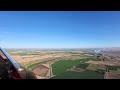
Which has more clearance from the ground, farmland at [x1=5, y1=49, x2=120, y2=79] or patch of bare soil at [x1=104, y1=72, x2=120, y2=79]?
farmland at [x1=5, y1=49, x2=120, y2=79]

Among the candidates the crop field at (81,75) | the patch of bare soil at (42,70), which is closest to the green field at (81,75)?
the crop field at (81,75)

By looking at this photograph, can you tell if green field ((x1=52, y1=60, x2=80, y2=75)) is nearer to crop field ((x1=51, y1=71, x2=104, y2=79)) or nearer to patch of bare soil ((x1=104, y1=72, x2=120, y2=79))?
crop field ((x1=51, y1=71, x2=104, y2=79))

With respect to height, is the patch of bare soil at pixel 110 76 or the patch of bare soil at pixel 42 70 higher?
the patch of bare soil at pixel 42 70

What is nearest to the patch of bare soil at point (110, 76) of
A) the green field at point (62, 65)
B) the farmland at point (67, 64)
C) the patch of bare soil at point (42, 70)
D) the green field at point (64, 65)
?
the farmland at point (67, 64)

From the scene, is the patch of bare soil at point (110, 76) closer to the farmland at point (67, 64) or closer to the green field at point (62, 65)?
the farmland at point (67, 64)

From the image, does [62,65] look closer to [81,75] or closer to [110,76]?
[81,75]

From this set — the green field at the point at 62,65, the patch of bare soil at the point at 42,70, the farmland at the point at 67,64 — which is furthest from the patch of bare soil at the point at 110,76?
the patch of bare soil at the point at 42,70

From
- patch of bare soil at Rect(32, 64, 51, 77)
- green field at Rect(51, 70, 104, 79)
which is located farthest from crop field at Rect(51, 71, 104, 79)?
patch of bare soil at Rect(32, 64, 51, 77)

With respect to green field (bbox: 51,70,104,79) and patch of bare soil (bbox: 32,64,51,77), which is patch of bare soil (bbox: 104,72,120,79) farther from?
patch of bare soil (bbox: 32,64,51,77)

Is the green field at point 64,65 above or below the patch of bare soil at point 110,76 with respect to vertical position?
above

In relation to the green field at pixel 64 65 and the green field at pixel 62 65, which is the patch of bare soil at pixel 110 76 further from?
the green field at pixel 62 65
